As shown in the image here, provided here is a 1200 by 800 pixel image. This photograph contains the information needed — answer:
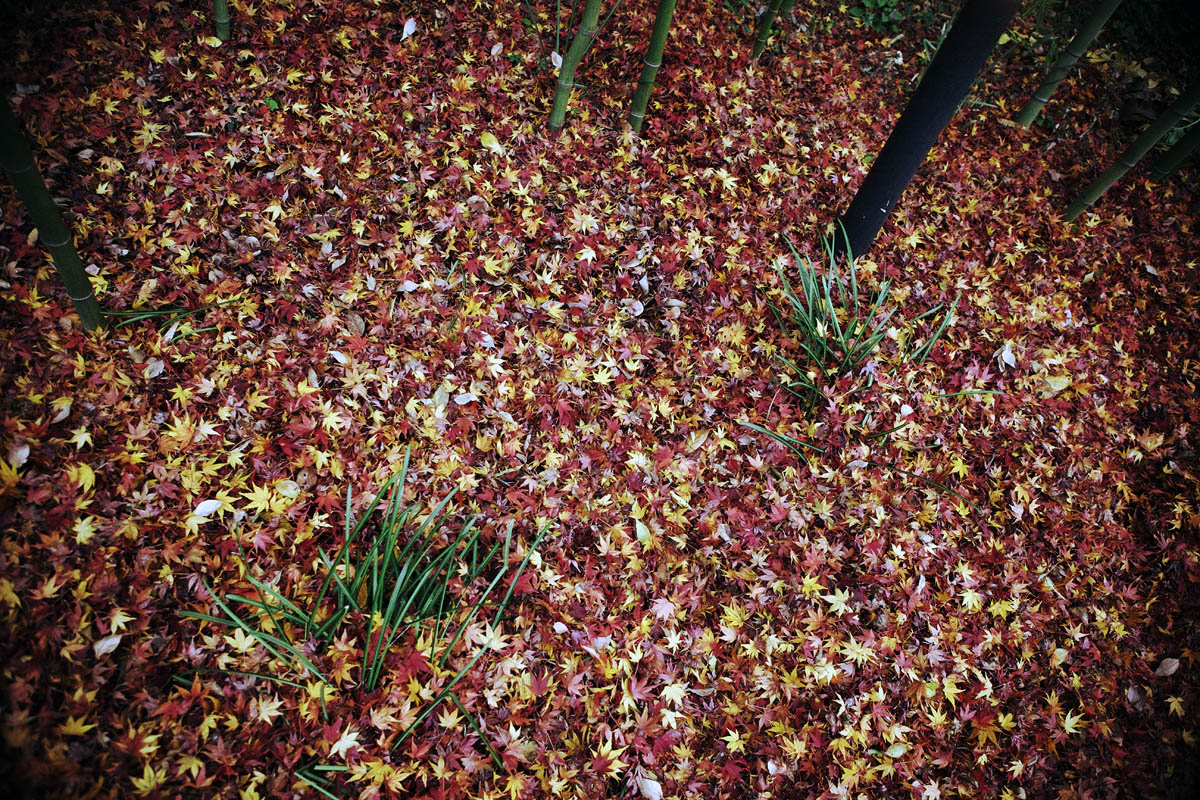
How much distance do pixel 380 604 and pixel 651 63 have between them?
11.1 feet

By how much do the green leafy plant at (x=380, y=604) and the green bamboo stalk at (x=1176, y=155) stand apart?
561cm

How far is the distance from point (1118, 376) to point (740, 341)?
8.87 feet

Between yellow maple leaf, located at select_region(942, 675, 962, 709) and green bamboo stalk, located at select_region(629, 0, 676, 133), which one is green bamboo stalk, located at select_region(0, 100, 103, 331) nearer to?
green bamboo stalk, located at select_region(629, 0, 676, 133)

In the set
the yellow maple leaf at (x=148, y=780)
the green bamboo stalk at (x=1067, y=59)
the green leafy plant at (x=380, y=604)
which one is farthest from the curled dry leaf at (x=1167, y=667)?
the yellow maple leaf at (x=148, y=780)

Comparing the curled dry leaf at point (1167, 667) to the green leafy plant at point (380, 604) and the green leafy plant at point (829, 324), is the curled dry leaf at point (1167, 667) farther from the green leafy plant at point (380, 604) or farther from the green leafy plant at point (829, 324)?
the green leafy plant at point (380, 604)

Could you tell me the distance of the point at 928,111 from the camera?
11.0 ft

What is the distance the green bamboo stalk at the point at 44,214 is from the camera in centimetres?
202

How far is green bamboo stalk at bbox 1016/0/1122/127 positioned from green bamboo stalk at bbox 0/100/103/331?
623cm

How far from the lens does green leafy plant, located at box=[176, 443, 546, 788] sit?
82.5 inches

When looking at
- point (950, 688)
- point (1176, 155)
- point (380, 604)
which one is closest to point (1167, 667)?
point (950, 688)

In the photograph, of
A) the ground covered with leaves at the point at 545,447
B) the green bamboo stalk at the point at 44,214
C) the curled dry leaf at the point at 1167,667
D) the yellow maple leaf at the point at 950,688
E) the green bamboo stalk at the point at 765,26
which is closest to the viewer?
the green bamboo stalk at the point at 44,214

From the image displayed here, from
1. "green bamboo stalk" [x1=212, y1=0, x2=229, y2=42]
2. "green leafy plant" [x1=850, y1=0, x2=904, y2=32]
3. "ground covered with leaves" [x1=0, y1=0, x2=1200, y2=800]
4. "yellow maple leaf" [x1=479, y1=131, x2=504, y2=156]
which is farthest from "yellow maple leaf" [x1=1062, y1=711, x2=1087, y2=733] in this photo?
"green bamboo stalk" [x1=212, y1=0, x2=229, y2=42]

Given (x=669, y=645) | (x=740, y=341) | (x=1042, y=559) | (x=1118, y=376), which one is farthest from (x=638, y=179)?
(x=1118, y=376)

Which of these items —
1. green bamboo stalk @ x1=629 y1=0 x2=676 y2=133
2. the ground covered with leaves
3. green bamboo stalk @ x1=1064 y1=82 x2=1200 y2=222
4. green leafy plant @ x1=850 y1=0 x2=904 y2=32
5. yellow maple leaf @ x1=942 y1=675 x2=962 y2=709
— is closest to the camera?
the ground covered with leaves
